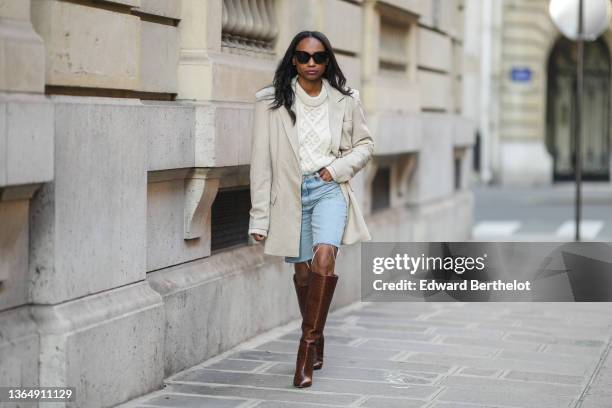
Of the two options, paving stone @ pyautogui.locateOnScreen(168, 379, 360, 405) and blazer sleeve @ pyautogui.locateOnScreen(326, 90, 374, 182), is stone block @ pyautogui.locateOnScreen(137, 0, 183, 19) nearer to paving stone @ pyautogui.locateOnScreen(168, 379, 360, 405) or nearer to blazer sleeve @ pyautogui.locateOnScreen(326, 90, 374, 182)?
blazer sleeve @ pyautogui.locateOnScreen(326, 90, 374, 182)

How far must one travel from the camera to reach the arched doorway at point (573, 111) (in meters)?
32.5

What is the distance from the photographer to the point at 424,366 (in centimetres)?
762

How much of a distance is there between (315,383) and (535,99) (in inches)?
1021

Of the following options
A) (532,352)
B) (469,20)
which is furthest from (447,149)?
(469,20)

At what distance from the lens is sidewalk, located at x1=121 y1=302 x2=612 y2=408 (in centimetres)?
663

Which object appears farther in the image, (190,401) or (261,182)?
(261,182)

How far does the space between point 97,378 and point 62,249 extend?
62 centimetres

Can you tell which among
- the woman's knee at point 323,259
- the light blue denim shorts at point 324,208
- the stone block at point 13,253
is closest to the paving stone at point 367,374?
the woman's knee at point 323,259

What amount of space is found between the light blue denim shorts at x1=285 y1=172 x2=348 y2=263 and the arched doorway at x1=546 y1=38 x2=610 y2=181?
1036 inches

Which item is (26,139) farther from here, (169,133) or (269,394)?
(269,394)

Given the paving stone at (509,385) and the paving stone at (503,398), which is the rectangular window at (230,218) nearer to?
the paving stone at (509,385)

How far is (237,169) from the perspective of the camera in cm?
809

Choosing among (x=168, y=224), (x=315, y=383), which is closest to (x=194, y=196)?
(x=168, y=224)

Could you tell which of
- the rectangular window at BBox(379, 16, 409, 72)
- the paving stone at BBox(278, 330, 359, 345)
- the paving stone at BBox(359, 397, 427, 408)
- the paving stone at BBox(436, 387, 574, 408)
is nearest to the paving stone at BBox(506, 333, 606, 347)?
the paving stone at BBox(278, 330, 359, 345)
